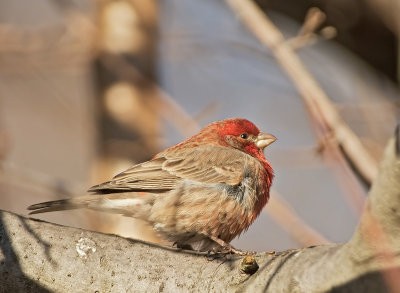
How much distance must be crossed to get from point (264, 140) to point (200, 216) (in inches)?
52.6

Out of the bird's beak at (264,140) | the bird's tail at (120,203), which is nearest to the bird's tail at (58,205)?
the bird's tail at (120,203)

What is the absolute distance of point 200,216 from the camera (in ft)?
16.2

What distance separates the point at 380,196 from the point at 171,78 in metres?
7.62

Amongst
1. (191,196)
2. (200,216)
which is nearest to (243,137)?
(191,196)

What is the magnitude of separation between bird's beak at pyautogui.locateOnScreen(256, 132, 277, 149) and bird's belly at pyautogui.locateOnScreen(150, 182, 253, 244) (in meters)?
1.02

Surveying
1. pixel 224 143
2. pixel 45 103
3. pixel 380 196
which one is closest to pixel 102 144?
pixel 224 143

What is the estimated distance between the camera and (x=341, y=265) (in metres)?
2.46

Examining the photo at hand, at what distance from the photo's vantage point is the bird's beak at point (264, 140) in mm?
5949

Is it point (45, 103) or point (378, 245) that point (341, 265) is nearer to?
point (378, 245)

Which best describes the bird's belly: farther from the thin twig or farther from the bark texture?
the thin twig

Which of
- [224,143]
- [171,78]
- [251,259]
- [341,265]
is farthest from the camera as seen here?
[171,78]

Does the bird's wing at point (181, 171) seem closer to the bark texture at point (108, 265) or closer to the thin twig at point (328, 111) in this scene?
the bark texture at point (108, 265)

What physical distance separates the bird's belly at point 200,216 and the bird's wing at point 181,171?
0.55 feet

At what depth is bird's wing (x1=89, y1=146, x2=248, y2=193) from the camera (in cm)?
510
